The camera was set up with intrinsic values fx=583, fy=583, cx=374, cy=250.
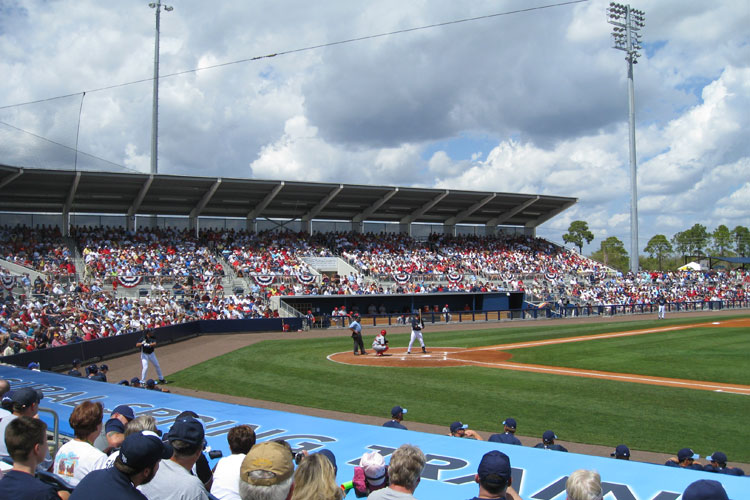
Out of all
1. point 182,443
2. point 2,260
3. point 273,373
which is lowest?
point 273,373

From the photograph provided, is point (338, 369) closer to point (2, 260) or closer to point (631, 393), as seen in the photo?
point (631, 393)

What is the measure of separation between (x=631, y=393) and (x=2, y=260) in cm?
2943

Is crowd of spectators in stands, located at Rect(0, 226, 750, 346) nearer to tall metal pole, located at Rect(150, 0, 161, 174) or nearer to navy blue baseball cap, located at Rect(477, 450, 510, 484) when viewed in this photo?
tall metal pole, located at Rect(150, 0, 161, 174)

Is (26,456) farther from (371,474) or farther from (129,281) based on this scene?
(129,281)

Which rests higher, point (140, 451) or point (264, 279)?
point (264, 279)

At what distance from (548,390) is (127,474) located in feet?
44.0

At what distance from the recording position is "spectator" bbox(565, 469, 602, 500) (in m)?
3.38

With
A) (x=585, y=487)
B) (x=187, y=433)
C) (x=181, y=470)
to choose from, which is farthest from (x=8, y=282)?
(x=585, y=487)

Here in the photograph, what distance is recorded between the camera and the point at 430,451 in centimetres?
699

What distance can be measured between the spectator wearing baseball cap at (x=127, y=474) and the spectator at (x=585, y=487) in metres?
2.40

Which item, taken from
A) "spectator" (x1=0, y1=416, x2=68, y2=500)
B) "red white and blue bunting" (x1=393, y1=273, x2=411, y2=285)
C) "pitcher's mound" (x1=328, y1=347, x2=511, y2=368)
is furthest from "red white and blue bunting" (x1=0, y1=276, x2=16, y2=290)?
"spectator" (x1=0, y1=416, x2=68, y2=500)

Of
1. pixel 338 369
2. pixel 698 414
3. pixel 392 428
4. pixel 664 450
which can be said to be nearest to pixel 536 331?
pixel 338 369

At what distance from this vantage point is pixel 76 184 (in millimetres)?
35188

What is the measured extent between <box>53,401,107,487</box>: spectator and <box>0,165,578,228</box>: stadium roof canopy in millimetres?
32720
